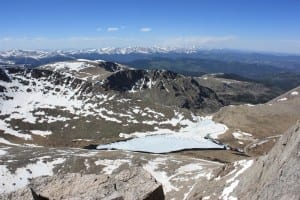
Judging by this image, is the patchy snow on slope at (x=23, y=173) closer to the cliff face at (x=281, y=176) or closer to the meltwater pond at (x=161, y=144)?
the meltwater pond at (x=161, y=144)

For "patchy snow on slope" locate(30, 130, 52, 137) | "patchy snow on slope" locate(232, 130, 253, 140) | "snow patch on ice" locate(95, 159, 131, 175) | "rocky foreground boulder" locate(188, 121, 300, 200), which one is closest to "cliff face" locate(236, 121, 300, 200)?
"rocky foreground boulder" locate(188, 121, 300, 200)

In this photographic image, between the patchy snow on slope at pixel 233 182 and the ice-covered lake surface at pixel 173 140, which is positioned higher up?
the patchy snow on slope at pixel 233 182

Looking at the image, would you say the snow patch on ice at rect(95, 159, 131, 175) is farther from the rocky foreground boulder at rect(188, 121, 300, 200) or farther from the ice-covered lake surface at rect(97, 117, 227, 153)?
the rocky foreground boulder at rect(188, 121, 300, 200)

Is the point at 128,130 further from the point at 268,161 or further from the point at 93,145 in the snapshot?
the point at 268,161

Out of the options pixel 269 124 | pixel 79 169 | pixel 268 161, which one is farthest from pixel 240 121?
pixel 268 161

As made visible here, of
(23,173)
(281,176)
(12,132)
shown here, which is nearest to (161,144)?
(12,132)

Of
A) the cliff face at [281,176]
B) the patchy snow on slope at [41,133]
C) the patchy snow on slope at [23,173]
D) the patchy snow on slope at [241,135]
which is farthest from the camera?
the patchy snow on slope at [41,133]

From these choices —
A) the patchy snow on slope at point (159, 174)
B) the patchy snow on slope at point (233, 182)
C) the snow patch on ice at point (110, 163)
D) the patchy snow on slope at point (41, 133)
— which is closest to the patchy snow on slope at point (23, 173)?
the snow patch on ice at point (110, 163)
